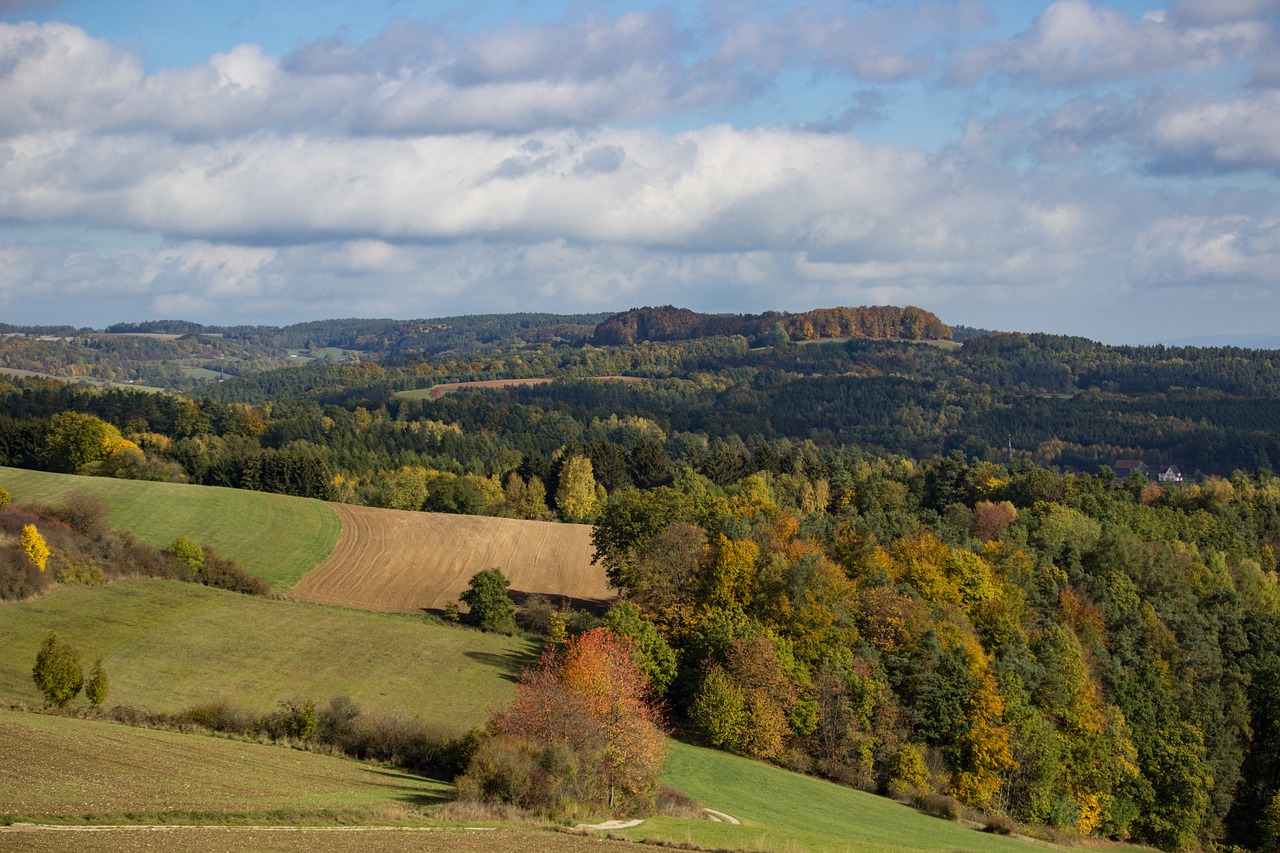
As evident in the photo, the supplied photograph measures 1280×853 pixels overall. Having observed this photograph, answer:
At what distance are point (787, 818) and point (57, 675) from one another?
86.2ft

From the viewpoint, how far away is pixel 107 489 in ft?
291

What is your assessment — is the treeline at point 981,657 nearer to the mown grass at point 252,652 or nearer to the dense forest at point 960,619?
the dense forest at point 960,619

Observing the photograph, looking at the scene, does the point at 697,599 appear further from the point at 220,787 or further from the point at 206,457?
the point at 206,457

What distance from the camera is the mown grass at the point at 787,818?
34.3 m

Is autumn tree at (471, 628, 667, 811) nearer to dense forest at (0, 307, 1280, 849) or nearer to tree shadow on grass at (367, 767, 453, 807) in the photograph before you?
tree shadow on grass at (367, 767, 453, 807)

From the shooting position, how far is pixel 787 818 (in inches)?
1599

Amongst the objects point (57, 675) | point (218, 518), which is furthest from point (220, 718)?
point (218, 518)

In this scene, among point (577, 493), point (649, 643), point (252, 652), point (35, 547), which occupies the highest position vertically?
point (577, 493)

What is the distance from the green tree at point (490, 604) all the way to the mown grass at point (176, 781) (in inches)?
1154

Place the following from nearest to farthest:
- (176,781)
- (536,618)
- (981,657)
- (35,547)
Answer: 1. (176,781)
2. (981,657)
3. (35,547)
4. (536,618)

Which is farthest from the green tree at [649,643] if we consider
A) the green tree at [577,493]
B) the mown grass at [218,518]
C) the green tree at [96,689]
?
the green tree at [577,493]

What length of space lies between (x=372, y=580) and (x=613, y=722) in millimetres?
47510

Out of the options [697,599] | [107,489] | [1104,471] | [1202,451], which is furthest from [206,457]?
[1202,451]

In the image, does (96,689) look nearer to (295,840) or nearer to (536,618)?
(295,840)
